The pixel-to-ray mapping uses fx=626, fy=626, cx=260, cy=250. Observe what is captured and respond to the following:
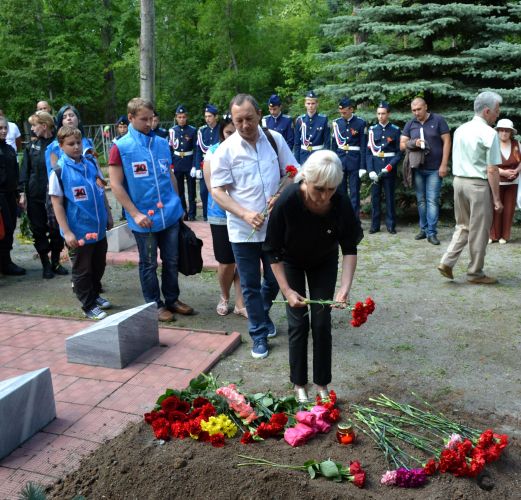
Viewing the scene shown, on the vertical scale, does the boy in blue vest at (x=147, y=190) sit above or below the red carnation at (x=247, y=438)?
above

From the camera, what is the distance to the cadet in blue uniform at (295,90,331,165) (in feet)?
36.0

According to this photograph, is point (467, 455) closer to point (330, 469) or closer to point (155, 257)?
point (330, 469)

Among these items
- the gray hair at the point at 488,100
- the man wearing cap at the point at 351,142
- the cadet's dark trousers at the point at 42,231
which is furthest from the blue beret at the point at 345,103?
the cadet's dark trousers at the point at 42,231

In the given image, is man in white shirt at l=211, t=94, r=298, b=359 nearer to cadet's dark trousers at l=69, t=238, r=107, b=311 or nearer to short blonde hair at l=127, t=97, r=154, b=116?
short blonde hair at l=127, t=97, r=154, b=116

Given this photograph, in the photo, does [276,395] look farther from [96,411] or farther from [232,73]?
[232,73]

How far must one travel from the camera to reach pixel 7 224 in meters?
8.05

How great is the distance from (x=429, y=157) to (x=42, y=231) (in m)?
5.60

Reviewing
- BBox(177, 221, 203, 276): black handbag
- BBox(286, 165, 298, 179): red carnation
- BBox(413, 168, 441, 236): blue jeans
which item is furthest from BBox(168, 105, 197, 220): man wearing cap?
BBox(286, 165, 298, 179): red carnation

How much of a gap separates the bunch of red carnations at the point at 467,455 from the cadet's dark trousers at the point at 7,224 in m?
6.45

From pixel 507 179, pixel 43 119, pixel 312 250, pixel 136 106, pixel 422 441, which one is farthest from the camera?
pixel 507 179

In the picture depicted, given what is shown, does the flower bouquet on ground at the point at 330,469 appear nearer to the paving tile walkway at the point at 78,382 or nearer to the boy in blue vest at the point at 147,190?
the paving tile walkway at the point at 78,382

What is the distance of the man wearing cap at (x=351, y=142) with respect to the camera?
34.2 feet

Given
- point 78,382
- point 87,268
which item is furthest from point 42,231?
point 78,382

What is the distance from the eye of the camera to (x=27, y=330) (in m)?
5.71
